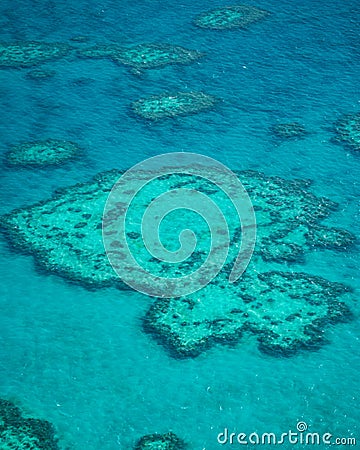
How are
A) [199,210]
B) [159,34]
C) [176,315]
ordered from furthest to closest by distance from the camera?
1. [159,34]
2. [199,210]
3. [176,315]

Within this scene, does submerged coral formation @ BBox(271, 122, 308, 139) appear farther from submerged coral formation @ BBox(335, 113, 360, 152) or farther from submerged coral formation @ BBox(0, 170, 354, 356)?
submerged coral formation @ BBox(0, 170, 354, 356)

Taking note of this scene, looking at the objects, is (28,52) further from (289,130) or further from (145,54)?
(289,130)

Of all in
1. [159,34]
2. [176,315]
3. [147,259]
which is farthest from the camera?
[159,34]

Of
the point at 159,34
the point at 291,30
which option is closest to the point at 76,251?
the point at 159,34

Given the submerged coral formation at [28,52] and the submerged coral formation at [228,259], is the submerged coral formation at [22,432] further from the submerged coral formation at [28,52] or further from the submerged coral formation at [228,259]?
the submerged coral formation at [28,52]

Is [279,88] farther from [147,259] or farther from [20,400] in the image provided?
[20,400]

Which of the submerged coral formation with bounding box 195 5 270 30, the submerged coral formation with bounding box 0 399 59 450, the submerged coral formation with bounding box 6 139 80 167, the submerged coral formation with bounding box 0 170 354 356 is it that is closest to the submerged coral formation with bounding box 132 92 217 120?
the submerged coral formation with bounding box 6 139 80 167

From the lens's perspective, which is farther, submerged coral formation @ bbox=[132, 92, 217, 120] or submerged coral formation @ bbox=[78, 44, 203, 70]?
submerged coral formation @ bbox=[78, 44, 203, 70]
